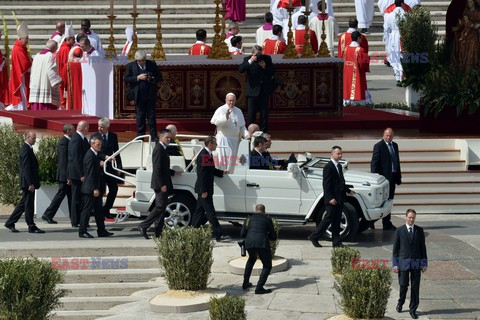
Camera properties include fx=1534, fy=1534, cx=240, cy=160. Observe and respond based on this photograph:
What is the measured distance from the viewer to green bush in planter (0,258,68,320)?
59.6ft

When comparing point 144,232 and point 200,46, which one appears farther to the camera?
point 200,46

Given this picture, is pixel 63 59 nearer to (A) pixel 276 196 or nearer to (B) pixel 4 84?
(B) pixel 4 84

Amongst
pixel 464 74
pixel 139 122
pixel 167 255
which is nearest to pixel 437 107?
pixel 464 74

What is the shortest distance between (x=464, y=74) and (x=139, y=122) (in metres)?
6.21

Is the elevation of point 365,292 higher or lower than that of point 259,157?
lower

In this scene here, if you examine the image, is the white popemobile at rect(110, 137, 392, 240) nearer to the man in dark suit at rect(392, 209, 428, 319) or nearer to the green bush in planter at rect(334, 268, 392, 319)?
the man in dark suit at rect(392, 209, 428, 319)

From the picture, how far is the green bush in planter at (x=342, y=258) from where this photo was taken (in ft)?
66.8

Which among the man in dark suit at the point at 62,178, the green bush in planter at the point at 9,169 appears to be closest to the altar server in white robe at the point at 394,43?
the green bush in planter at the point at 9,169

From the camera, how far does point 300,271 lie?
2095 centimetres

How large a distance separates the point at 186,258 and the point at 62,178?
4690mm

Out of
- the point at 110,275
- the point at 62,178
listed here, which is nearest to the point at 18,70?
the point at 62,178

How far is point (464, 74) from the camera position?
1117 inches

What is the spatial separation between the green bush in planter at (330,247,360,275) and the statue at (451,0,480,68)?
898 centimetres

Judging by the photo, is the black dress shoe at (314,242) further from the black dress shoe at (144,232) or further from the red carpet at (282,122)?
the red carpet at (282,122)
